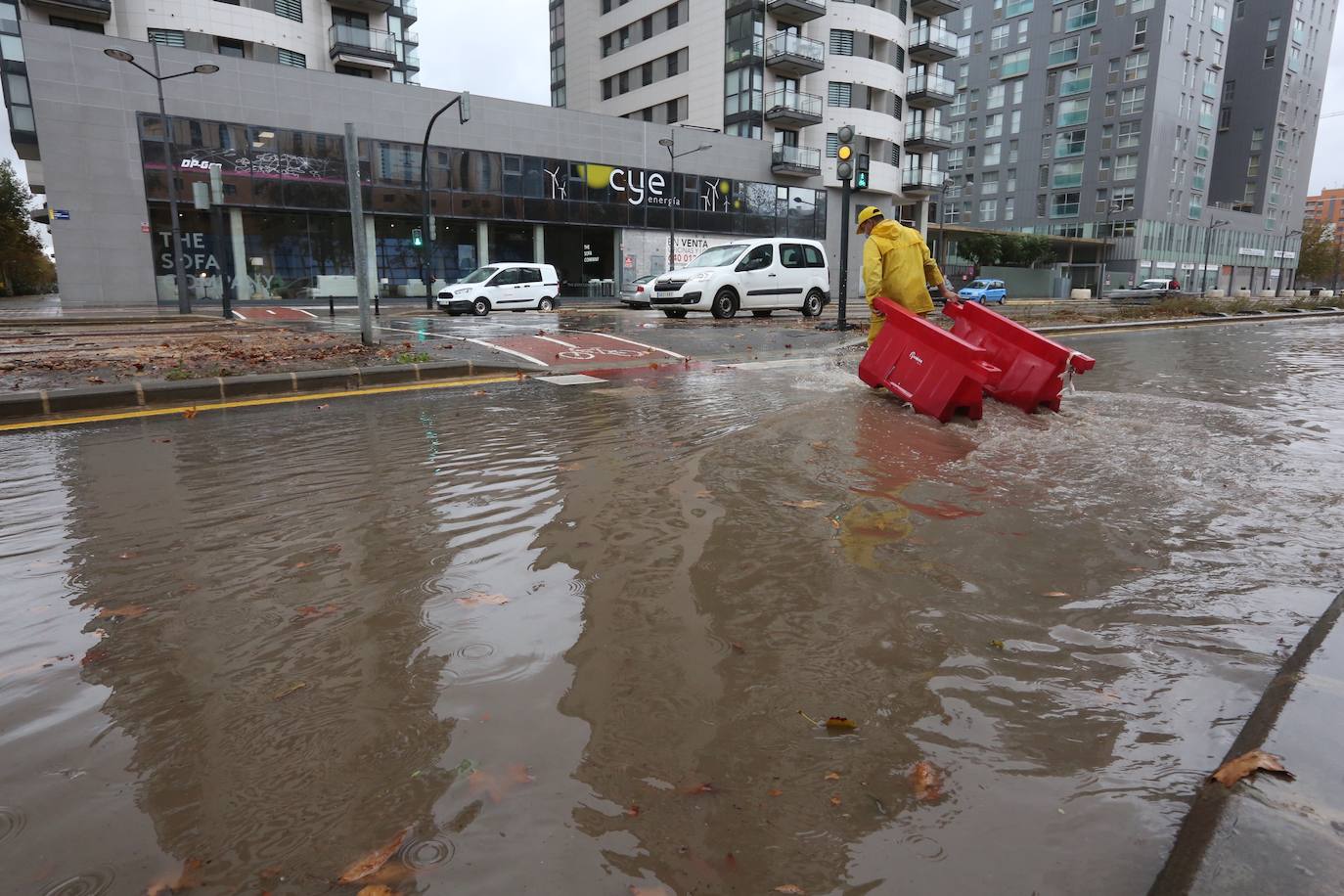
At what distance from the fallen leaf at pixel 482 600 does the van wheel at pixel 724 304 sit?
1513 centimetres

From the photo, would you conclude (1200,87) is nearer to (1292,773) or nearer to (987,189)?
(987,189)

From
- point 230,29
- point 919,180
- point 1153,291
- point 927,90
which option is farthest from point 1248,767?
point 927,90

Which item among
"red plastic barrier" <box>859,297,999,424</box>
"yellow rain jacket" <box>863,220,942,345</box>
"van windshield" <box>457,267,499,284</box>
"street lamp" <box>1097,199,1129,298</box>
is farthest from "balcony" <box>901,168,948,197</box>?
"red plastic barrier" <box>859,297,999,424</box>

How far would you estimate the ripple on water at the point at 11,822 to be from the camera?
74.1 inches

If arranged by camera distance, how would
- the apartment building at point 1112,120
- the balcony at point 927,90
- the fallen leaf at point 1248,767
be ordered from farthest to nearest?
the apartment building at point 1112,120 < the balcony at point 927,90 < the fallen leaf at point 1248,767

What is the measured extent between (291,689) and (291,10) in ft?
143

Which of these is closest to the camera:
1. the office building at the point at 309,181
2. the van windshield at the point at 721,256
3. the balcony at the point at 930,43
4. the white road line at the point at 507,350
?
the white road line at the point at 507,350

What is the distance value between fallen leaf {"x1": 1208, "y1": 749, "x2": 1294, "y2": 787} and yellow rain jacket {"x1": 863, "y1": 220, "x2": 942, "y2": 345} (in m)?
6.27

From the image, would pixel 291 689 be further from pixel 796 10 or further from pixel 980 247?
pixel 980 247

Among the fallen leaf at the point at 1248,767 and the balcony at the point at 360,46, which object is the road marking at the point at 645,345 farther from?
the balcony at the point at 360,46

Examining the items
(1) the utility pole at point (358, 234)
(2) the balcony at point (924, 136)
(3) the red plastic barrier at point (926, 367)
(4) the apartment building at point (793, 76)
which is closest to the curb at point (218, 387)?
(1) the utility pole at point (358, 234)

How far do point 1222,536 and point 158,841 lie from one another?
4.60 m

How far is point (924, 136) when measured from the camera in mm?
50094

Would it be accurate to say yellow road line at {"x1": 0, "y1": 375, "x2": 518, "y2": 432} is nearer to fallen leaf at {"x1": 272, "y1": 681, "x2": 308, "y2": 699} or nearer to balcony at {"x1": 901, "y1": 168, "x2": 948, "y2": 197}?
fallen leaf at {"x1": 272, "y1": 681, "x2": 308, "y2": 699}
